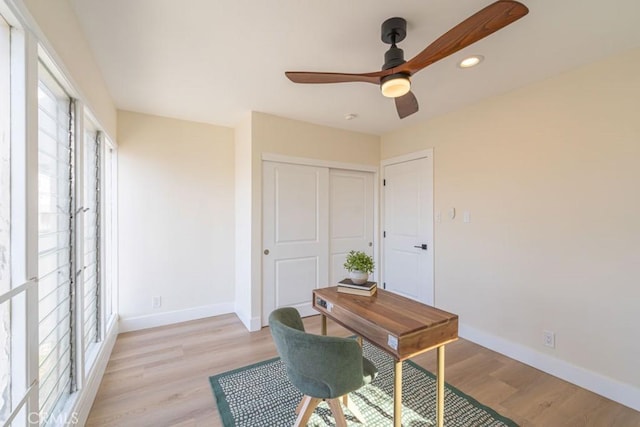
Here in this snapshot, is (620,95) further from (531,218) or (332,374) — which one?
(332,374)

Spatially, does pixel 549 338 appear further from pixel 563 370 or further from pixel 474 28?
pixel 474 28

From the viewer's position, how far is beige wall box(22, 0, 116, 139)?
3.84 feet

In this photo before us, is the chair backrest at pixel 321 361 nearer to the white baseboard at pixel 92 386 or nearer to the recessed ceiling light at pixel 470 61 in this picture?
the white baseboard at pixel 92 386

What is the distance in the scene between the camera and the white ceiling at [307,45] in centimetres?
148

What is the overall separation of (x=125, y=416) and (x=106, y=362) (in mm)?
803

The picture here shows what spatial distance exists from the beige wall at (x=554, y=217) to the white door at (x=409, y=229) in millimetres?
229

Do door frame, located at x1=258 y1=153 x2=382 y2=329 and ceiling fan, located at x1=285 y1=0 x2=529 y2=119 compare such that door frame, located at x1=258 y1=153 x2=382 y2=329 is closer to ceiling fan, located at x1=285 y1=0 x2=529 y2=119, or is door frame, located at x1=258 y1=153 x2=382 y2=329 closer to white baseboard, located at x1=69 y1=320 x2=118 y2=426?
white baseboard, located at x1=69 y1=320 x2=118 y2=426

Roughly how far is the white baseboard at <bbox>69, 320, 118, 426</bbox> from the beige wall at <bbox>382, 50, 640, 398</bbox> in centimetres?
316

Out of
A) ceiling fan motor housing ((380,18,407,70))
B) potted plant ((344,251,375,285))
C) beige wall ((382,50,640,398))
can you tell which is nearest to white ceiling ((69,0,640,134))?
ceiling fan motor housing ((380,18,407,70))

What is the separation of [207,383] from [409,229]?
2.68 m

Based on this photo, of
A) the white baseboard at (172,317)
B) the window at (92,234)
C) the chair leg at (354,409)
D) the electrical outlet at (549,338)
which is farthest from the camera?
the white baseboard at (172,317)

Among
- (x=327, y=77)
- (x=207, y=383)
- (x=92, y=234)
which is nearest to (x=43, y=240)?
(x=92, y=234)

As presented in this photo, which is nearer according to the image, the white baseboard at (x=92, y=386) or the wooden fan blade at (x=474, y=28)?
the wooden fan blade at (x=474, y=28)

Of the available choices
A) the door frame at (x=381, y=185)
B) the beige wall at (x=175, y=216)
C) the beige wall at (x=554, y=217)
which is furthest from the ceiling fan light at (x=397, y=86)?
the beige wall at (x=175, y=216)
